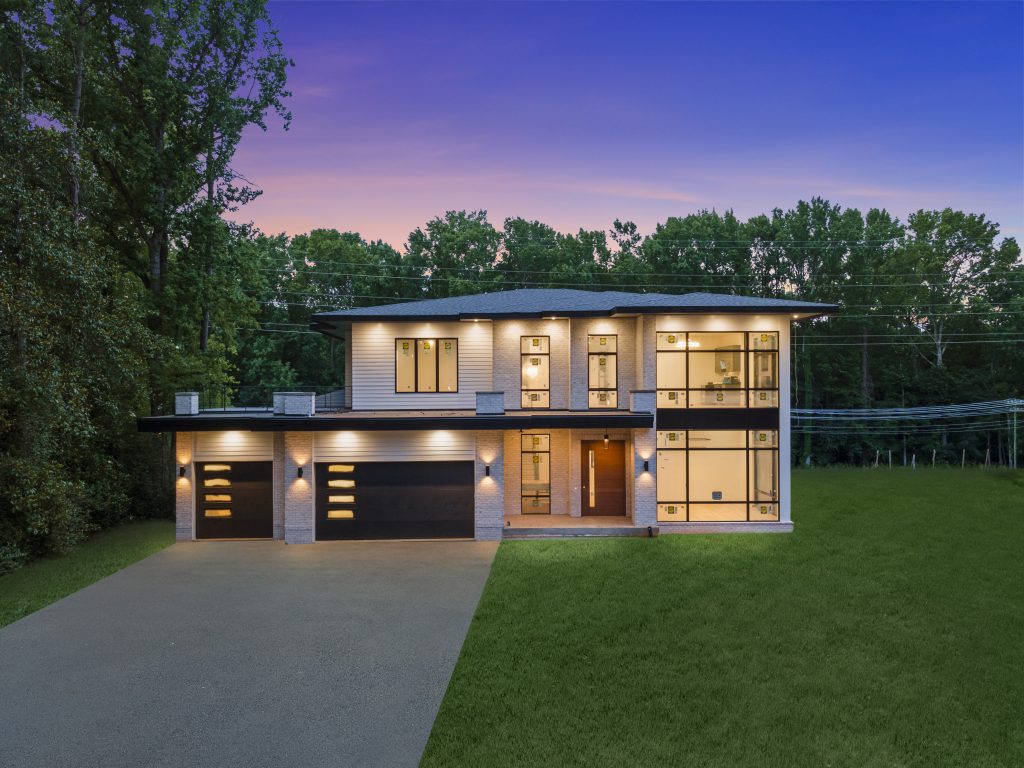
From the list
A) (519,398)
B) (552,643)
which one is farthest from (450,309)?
(552,643)

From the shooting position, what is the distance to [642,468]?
14.5 m

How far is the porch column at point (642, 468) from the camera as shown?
14.4 metres

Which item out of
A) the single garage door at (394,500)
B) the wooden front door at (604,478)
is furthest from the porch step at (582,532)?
the single garage door at (394,500)

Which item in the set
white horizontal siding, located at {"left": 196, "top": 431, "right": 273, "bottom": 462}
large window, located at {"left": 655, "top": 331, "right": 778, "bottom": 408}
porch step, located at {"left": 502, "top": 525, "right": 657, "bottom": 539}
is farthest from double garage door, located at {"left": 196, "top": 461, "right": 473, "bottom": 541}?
large window, located at {"left": 655, "top": 331, "right": 778, "bottom": 408}

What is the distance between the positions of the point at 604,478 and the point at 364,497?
22.5 ft

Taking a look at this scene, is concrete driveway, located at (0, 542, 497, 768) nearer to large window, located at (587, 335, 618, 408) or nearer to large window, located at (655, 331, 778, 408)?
large window, located at (587, 335, 618, 408)

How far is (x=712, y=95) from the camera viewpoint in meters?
24.9

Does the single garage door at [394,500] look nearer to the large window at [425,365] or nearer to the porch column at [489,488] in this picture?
the porch column at [489,488]

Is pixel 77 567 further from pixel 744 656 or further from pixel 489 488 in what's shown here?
pixel 744 656

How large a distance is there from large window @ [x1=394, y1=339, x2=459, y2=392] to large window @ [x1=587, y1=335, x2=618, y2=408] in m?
4.04

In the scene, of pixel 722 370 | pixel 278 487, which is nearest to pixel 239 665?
pixel 278 487

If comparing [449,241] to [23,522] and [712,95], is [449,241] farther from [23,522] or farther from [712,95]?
[23,522]

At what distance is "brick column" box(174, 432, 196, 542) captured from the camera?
14.3m

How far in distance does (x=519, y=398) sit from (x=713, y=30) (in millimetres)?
15347
